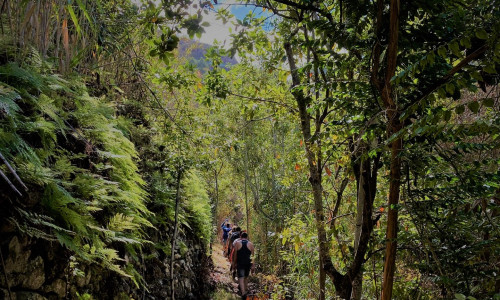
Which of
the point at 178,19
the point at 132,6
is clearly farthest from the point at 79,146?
the point at 132,6

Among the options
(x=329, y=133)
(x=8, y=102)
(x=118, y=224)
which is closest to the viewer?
(x=8, y=102)

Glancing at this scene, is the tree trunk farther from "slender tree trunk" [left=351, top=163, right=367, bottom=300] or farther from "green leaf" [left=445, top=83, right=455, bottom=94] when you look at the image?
"slender tree trunk" [left=351, top=163, right=367, bottom=300]

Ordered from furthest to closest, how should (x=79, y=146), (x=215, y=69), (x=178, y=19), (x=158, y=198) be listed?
(x=158, y=198), (x=215, y=69), (x=79, y=146), (x=178, y=19)

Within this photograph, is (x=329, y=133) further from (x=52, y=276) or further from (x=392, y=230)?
(x=52, y=276)

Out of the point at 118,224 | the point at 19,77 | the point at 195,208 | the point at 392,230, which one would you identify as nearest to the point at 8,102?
the point at 19,77

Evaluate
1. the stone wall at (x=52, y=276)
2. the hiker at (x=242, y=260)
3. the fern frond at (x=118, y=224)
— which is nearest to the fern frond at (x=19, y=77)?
the stone wall at (x=52, y=276)

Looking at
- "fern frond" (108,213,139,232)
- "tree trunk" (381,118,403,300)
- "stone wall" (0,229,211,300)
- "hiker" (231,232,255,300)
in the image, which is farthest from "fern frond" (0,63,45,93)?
"hiker" (231,232,255,300)

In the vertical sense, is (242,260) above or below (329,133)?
below

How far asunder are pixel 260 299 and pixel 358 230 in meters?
5.49

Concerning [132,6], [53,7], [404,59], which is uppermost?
[132,6]

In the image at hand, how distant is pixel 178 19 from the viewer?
218 cm

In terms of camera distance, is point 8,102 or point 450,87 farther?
point 8,102

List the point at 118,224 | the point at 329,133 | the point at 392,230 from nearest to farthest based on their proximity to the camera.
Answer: the point at 392,230 < the point at 329,133 < the point at 118,224

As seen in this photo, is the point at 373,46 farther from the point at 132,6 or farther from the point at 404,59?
the point at 132,6
